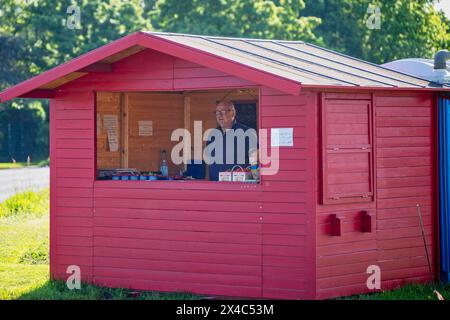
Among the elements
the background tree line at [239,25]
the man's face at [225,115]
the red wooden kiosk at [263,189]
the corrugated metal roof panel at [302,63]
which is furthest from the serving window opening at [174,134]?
the background tree line at [239,25]

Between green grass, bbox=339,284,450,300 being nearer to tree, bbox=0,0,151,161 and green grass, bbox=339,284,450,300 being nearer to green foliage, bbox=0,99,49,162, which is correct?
tree, bbox=0,0,151,161

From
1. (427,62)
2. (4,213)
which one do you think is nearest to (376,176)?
(427,62)

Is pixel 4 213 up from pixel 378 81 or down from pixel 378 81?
down

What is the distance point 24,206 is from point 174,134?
6.97 m

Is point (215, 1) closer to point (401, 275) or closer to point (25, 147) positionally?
point (25, 147)

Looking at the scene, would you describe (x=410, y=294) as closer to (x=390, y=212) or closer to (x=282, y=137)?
(x=390, y=212)

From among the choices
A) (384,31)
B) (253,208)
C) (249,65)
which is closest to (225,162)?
(253,208)

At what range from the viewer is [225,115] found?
1195 cm

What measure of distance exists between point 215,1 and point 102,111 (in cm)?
2980

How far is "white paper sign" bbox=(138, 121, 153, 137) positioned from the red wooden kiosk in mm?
1139

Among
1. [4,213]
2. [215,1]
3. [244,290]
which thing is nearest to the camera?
[244,290]

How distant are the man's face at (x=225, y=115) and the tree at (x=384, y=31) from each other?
32493mm

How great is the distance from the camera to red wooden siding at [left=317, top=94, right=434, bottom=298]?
10477mm
